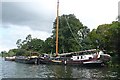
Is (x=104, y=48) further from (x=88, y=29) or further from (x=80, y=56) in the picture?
(x=88, y=29)

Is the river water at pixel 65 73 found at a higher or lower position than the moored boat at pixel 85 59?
lower

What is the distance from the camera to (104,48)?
85750 mm

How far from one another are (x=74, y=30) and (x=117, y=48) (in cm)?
4084

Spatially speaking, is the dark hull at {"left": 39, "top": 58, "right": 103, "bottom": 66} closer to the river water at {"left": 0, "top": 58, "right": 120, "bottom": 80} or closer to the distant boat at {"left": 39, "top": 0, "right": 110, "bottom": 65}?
the distant boat at {"left": 39, "top": 0, "right": 110, "bottom": 65}

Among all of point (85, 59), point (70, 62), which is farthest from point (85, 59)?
point (70, 62)

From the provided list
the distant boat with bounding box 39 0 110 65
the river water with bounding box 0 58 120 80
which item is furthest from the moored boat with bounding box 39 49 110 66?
the river water with bounding box 0 58 120 80

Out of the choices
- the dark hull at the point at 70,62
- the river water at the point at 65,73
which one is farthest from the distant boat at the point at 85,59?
the river water at the point at 65,73

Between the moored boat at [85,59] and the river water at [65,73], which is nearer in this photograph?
the river water at [65,73]

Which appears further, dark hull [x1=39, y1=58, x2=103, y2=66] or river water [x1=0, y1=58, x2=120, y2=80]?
dark hull [x1=39, y1=58, x2=103, y2=66]

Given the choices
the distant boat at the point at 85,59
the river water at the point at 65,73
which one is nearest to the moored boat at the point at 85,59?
the distant boat at the point at 85,59

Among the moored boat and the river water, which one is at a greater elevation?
the moored boat

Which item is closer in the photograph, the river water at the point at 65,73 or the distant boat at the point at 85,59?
the river water at the point at 65,73

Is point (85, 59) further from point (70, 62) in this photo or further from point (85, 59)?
point (70, 62)

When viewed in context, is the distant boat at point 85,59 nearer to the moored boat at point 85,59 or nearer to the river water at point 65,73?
the moored boat at point 85,59
